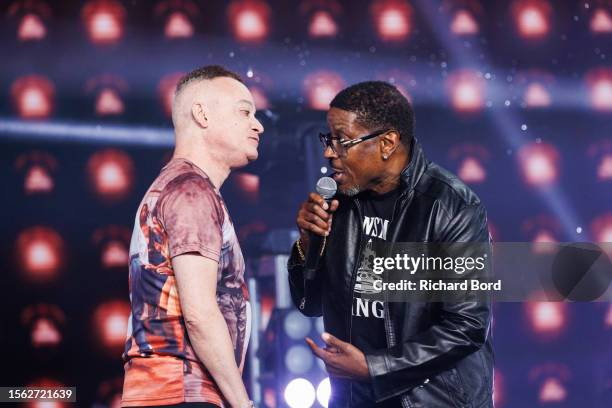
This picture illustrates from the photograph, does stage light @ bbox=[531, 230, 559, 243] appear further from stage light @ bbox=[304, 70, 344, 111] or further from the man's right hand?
the man's right hand

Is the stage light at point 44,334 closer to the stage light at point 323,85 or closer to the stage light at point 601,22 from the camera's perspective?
the stage light at point 323,85

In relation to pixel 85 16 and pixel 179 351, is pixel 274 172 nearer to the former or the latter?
pixel 85 16

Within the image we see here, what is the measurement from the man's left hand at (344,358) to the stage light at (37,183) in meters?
2.15

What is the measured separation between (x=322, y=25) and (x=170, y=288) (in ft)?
7.75

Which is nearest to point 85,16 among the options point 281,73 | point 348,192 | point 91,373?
point 281,73

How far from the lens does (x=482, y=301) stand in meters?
2.01

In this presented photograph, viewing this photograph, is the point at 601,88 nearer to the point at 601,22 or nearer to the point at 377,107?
the point at 601,22

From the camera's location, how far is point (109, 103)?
3682 millimetres

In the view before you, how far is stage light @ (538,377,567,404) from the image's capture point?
12.9 ft

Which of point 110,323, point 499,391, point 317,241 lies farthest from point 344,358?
point 499,391

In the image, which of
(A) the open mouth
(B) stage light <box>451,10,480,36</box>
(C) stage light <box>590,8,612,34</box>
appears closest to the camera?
(A) the open mouth

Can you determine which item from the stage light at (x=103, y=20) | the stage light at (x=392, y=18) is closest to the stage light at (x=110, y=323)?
the stage light at (x=103, y=20)

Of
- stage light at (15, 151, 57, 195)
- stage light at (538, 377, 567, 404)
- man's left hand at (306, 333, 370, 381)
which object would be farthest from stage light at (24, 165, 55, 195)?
stage light at (538, 377, 567, 404)

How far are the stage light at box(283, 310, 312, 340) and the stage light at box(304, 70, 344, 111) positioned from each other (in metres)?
1.12
